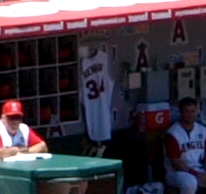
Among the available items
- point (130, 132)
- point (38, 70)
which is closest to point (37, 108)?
point (38, 70)

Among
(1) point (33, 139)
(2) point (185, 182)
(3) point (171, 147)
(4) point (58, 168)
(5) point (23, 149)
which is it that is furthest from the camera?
(3) point (171, 147)

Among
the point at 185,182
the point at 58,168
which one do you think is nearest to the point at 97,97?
the point at 185,182

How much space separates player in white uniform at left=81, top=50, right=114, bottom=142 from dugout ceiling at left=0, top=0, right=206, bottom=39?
3.11 ft

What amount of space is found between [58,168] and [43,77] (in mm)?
2880

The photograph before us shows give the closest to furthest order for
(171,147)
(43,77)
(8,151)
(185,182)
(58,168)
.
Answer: (58,168), (8,151), (43,77), (185,182), (171,147)

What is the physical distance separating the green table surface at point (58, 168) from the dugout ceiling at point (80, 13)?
3.83 ft

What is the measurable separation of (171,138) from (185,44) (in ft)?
4.66

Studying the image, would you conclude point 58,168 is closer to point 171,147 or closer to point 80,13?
point 80,13

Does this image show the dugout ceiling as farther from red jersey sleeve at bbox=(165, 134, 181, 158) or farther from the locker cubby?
red jersey sleeve at bbox=(165, 134, 181, 158)

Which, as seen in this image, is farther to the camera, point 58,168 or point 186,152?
point 186,152

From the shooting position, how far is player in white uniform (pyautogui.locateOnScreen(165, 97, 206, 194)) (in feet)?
49.5

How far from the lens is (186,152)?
49.9ft

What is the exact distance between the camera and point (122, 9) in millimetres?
13875

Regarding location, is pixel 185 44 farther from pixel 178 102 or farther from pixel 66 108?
pixel 66 108
